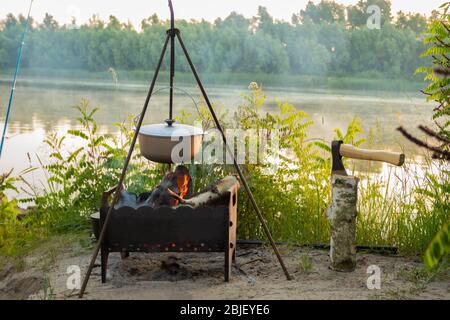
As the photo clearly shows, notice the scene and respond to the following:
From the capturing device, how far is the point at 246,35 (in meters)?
15.6

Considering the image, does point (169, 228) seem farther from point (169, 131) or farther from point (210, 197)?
point (169, 131)

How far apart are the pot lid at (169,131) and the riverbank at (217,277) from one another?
100 cm

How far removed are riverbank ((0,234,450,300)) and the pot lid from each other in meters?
1.00

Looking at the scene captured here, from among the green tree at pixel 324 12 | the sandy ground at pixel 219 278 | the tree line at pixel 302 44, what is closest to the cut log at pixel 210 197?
the sandy ground at pixel 219 278

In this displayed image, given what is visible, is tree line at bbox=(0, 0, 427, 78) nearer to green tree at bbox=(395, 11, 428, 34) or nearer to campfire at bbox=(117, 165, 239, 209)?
green tree at bbox=(395, 11, 428, 34)

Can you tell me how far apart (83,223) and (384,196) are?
279cm

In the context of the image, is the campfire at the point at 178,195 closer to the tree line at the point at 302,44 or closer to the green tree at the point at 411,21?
the tree line at the point at 302,44

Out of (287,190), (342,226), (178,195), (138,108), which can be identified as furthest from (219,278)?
(138,108)

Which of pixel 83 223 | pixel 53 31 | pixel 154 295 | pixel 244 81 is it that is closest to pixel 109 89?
pixel 53 31

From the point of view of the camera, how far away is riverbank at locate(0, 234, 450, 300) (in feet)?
12.8

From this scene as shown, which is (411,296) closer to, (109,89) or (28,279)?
(28,279)

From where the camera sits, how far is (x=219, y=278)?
4.26 meters

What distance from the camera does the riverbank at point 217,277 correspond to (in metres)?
3.91

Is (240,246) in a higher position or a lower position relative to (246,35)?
lower
